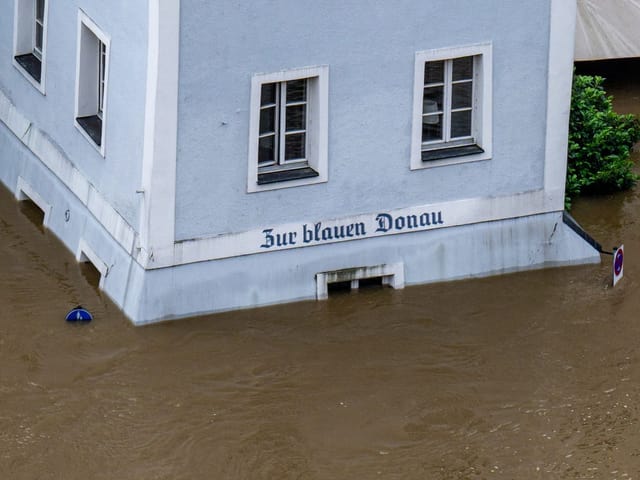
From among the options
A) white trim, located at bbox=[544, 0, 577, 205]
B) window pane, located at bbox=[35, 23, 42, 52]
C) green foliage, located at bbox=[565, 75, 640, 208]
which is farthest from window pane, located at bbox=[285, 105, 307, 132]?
green foliage, located at bbox=[565, 75, 640, 208]

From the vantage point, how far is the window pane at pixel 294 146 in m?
19.0

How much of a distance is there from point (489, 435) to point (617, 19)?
9551 mm

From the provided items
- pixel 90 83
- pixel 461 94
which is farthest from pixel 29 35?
pixel 461 94

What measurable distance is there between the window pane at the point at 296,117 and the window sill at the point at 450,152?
138 centimetres

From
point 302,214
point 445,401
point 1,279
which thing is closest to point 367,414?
point 445,401

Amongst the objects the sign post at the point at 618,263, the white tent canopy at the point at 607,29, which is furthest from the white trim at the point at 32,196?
the white tent canopy at the point at 607,29

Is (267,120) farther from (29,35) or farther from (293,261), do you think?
(29,35)

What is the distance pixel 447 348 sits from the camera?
18.8 meters

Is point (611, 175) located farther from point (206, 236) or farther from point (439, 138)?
point (206, 236)

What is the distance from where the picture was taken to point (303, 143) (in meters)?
19.1

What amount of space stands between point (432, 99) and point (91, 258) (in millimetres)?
4067

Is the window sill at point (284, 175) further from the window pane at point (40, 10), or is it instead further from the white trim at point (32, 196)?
the window pane at point (40, 10)

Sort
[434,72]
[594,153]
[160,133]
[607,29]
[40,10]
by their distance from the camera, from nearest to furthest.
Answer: [160,133], [434,72], [40,10], [594,153], [607,29]

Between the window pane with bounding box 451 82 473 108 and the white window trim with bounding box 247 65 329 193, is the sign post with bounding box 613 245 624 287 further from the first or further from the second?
the white window trim with bounding box 247 65 329 193
